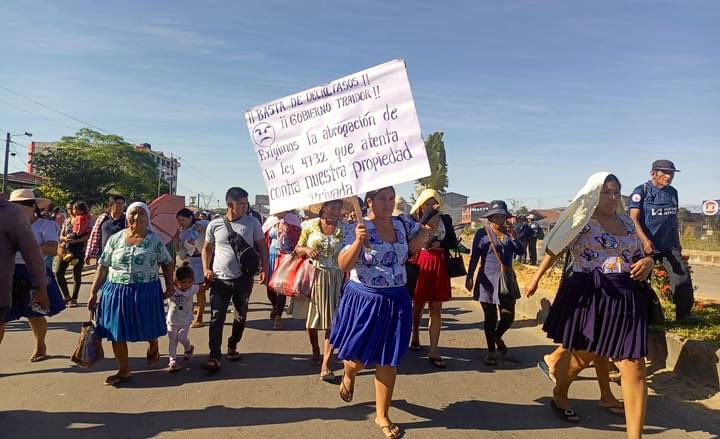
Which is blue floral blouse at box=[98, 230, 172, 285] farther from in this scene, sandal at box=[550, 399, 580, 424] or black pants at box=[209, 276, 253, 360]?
sandal at box=[550, 399, 580, 424]

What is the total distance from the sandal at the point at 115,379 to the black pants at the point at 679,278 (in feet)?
19.5

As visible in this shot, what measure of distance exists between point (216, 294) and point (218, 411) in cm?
151

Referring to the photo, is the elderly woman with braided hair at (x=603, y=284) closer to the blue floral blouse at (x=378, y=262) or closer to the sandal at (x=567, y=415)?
the sandal at (x=567, y=415)

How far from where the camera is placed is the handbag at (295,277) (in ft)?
17.5

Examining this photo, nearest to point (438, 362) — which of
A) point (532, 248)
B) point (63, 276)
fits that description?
point (63, 276)

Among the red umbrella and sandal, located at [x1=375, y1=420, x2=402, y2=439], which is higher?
the red umbrella

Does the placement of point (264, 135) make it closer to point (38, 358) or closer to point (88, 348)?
point (88, 348)

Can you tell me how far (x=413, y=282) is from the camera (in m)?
5.50

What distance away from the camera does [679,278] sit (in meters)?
5.54

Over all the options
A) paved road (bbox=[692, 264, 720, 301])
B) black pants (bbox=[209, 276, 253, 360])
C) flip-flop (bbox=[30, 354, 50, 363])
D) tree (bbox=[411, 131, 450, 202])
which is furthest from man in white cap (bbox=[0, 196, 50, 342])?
tree (bbox=[411, 131, 450, 202])

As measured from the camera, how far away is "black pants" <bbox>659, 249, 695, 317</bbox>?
218 inches

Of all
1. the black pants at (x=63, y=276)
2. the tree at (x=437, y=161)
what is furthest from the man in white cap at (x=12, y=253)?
the tree at (x=437, y=161)

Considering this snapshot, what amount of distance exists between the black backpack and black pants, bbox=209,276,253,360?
0.18 m

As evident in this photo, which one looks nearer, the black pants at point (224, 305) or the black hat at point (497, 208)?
the black pants at point (224, 305)
